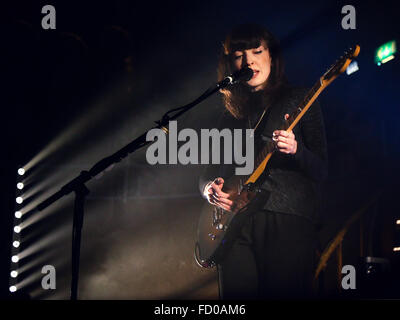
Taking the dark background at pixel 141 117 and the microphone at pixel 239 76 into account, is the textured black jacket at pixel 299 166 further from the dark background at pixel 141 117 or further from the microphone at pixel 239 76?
the dark background at pixel 141 117

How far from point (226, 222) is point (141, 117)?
2.27 meters

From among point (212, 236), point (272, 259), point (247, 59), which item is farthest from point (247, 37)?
point (272, 259)

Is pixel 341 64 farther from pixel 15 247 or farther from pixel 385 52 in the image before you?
pixel 15 247

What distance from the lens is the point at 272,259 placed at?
6.93ft

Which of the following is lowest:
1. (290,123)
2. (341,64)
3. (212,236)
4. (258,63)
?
(212,236)

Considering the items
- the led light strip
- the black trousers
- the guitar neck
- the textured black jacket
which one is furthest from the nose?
the led light strip

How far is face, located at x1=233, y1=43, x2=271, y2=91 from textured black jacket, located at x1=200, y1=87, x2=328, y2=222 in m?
0.22

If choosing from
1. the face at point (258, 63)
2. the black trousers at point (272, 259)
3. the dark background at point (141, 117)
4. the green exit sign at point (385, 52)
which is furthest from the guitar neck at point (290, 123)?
the green exit sign at point (385, 52)

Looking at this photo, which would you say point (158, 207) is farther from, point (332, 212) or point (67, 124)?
point (332, 212)

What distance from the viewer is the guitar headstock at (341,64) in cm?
199

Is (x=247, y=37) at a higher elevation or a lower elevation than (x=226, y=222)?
higher

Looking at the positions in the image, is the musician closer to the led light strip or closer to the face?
the face

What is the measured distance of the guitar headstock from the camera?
78.5 inches
